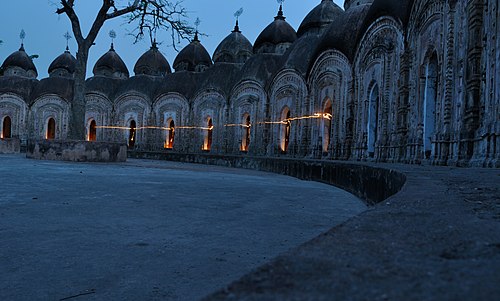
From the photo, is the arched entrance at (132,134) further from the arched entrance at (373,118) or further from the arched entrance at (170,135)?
the arched entrance at (373,118)

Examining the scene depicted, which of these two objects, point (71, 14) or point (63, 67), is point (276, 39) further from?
point (63, 67)

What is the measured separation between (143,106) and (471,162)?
85.9ft

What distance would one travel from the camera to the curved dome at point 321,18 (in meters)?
22.0

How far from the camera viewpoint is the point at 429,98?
972cm

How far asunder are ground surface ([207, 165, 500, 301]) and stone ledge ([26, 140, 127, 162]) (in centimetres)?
1152

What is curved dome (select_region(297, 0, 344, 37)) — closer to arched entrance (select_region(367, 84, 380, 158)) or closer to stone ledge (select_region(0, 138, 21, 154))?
arched entrance (select_region(367, 84, 380, 158))

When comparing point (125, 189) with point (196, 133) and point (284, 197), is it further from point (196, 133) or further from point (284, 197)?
point (196, 133)

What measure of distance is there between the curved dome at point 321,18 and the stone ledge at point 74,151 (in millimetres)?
14301

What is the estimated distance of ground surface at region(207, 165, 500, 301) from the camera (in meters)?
0.63

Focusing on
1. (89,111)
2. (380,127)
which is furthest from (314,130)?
(89,111)

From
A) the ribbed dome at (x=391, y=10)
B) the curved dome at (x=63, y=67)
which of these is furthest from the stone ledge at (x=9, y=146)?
the curved dome at (x=63, y=67)

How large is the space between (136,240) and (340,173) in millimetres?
6209

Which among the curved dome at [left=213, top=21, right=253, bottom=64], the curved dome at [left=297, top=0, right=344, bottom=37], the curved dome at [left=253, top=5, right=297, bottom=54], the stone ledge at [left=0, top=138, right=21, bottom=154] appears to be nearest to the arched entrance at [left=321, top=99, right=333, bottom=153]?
the curved dome at [left=297, top=0, right=344, bottom=37]

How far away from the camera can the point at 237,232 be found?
Result: 258 centimetres
